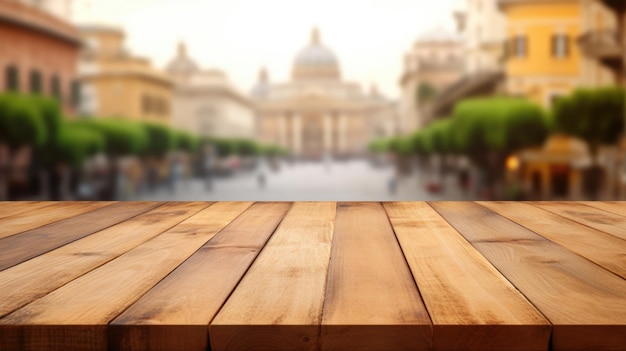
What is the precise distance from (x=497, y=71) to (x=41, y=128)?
22530 millimetres

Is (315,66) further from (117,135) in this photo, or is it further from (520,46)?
(117,135)

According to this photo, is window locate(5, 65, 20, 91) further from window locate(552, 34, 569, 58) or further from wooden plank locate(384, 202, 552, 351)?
wooden plank locate(384, 202, 552, 351)

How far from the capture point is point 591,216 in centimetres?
313

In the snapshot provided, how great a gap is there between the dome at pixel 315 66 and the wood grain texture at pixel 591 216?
131 m

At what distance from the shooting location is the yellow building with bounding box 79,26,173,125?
50.7m

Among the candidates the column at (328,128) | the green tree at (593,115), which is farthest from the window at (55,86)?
the column at (328,128)

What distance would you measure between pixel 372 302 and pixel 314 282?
0.22 metres

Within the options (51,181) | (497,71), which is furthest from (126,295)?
(497,71)

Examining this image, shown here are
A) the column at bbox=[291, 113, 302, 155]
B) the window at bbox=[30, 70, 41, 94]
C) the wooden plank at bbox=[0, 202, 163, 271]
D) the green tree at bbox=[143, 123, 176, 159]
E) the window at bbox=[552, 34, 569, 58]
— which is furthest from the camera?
the column at bbox=[291, 113, 302, 155]

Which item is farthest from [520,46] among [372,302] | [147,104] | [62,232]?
[372,302]

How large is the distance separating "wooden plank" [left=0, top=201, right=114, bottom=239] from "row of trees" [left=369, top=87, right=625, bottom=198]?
1949 centimetres

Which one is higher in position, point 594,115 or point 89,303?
point 594,115

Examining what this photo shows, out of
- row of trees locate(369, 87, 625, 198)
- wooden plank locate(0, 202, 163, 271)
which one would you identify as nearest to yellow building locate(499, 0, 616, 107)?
row of trees locate(369, 87, 625, 198)

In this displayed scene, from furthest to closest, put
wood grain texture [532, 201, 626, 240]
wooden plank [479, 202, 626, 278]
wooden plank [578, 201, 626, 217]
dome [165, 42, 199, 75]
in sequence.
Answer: dome [165, 42, 199, 75] → wooden plank [578, 201, 626, 217] → wood grain texture [532, 201, 626, 240] → wooden plank [479, 202, 626, 278]
